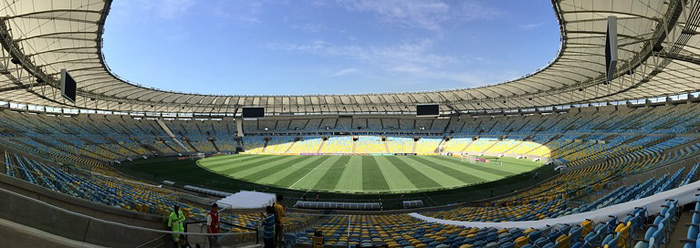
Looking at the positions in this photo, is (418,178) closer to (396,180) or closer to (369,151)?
(396,180)

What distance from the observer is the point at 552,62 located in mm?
28406

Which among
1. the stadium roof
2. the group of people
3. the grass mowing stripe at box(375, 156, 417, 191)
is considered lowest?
the grass mowing stripe at box(375, 156, 417, 191)

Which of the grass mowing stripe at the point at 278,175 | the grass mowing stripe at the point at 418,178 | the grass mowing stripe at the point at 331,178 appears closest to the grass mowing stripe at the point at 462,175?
the grass mowing stripe at the point at 418,178

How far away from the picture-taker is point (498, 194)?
23.1m

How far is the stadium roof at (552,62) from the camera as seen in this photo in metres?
Result: 16.2

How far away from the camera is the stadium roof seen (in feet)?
53.1

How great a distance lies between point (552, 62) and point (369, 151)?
3648cm

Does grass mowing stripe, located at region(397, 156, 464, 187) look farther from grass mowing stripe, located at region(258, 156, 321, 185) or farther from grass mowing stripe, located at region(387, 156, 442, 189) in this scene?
grass mowing stripe, located at region(258, 156, 321, 185)

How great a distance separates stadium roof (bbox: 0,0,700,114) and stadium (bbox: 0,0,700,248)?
167 mm

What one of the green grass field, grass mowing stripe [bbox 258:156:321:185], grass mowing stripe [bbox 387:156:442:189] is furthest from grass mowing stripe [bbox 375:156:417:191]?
grass mowing stripe [bbox 258:156:321:185]

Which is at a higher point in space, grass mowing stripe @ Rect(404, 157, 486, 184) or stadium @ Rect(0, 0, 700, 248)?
stadium @ Rect(0, 0, 700, 248)

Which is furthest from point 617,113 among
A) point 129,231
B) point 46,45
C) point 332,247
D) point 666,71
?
point 46,45

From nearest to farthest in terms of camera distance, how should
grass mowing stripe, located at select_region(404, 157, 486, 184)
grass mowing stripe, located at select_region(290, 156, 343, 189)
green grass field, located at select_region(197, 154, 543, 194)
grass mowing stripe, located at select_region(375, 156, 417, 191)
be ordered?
grass mowing stripe, located at select_region(375, 156, 417, 191), green grass field, located at select_region(197, 154, 543, 194), grass mowing stripe, located at select_region(290, 156, 343, 189), grass mowing stripe, located at select_region(404, 157, 486, 184)

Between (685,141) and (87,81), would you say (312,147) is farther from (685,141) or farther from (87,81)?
(685,141)
